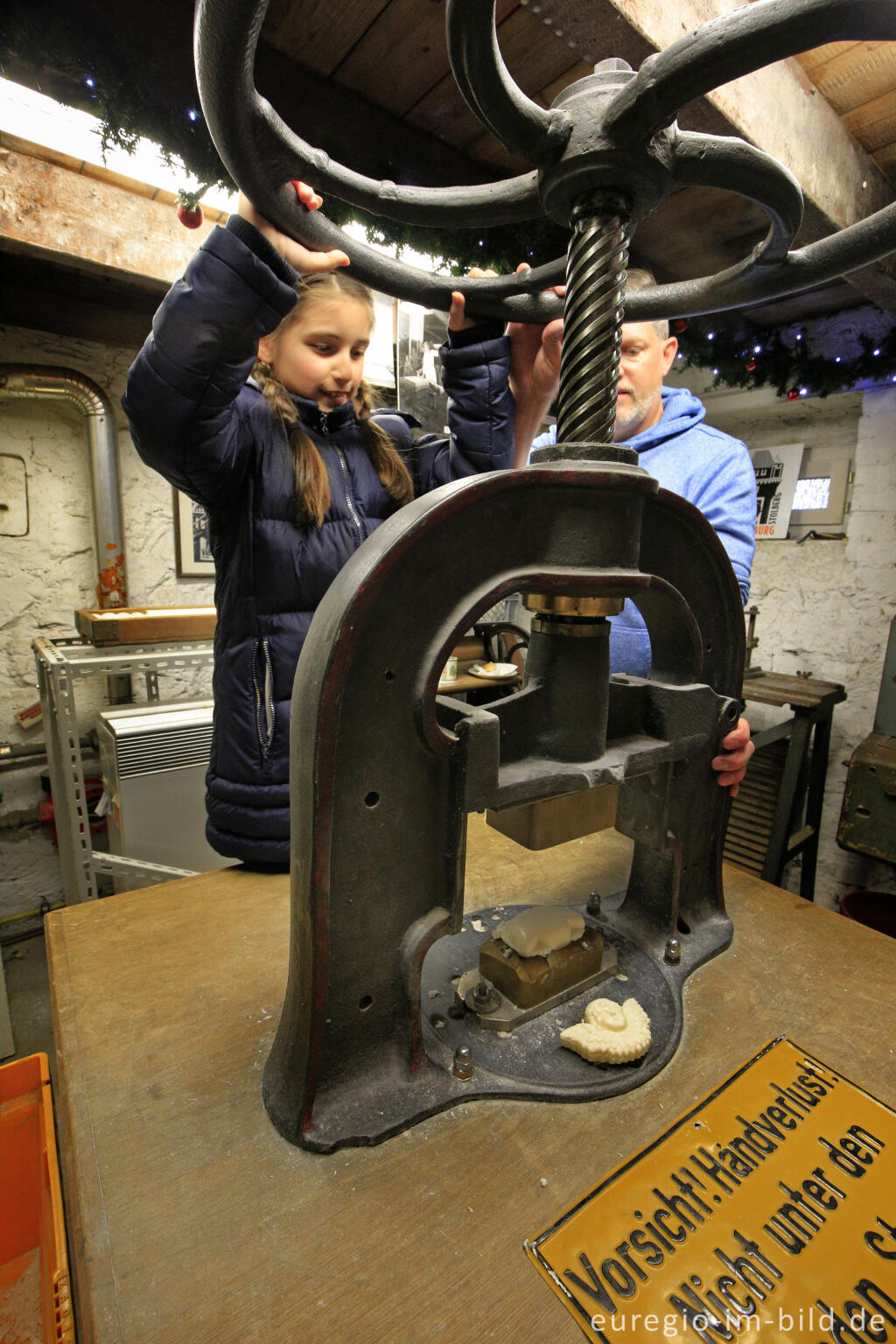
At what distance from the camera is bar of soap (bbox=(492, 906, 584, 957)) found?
743 mm

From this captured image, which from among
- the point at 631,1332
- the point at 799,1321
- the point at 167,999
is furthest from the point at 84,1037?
the point at 799,1321

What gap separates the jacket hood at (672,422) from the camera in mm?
1514

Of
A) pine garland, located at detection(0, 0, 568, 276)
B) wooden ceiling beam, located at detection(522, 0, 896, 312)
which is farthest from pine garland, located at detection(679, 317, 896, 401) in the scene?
pine garland, located at detection(0, 0, 568, 276)

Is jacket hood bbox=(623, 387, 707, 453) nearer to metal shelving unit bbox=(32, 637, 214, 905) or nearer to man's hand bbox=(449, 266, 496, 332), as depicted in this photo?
man's hand bbox=(449, 266, 496, 332)

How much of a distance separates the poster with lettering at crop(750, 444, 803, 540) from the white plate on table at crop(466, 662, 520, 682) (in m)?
1.40

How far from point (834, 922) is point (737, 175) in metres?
0.96

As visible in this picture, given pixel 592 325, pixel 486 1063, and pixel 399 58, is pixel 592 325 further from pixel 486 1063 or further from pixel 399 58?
pixel 399 58

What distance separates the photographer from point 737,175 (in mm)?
562

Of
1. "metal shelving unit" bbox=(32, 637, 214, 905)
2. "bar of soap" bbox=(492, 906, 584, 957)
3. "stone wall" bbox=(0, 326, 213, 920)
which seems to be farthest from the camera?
"stone wall" bbox=(0, 326, 213, 920)

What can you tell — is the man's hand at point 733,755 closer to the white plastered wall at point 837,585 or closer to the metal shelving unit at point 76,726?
the metal shelving unit at point 76,726

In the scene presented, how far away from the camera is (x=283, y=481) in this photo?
3.46 feet

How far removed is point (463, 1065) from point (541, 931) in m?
0.17

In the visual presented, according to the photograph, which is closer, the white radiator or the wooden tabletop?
the wooden tabletop

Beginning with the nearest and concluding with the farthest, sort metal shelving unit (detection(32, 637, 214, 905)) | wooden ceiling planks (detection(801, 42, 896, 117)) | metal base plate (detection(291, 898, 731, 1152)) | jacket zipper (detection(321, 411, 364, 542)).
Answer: metal base plate (detection(291, 898, 731, 1152)), jacket zipper (detection(321, 411, 364, 542)), wooden ceiling planks (detection(801, 42, 896, 117)), metal shelving unit (detection(32, 637, 214, 905))
